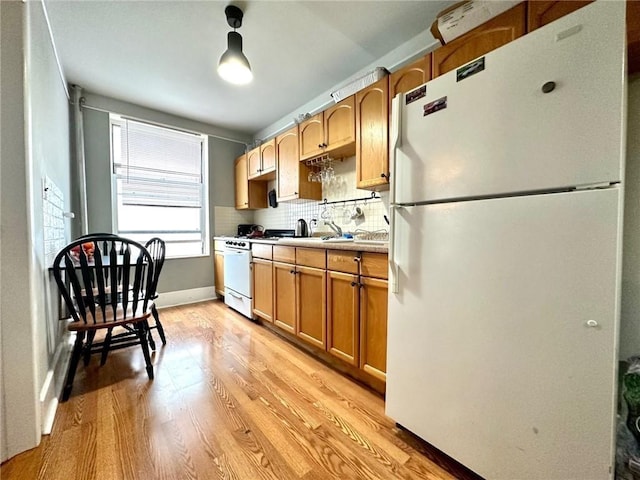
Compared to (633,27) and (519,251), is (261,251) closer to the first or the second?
(519,251)

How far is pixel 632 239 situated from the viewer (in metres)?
1.11

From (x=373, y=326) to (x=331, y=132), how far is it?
5.57ft

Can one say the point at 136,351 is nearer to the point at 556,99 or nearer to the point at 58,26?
the point at 58,26

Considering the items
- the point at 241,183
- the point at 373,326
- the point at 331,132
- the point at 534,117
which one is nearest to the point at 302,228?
the point at 331,132

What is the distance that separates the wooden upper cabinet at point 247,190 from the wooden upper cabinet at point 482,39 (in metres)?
2.65

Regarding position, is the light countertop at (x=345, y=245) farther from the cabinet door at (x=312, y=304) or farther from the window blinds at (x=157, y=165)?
the window blinds at (x=157, y=165)

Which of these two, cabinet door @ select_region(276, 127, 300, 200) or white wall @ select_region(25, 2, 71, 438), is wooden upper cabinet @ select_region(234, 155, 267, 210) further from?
white wall @ select_region(25, 2, 71, 438)

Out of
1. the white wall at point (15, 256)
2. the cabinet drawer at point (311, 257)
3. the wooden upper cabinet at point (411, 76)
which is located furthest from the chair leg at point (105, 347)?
the wooden upper cabinet at point (411, 76)

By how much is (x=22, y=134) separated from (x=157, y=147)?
7.88 feet

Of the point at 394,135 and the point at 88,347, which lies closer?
the point at 394,135

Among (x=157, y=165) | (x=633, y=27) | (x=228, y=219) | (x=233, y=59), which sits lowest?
(x=228, y=219)

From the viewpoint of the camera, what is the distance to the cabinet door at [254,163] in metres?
3.36

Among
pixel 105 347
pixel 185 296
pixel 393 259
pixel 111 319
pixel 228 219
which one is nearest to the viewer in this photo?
pixel 393 259

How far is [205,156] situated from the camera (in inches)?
146
